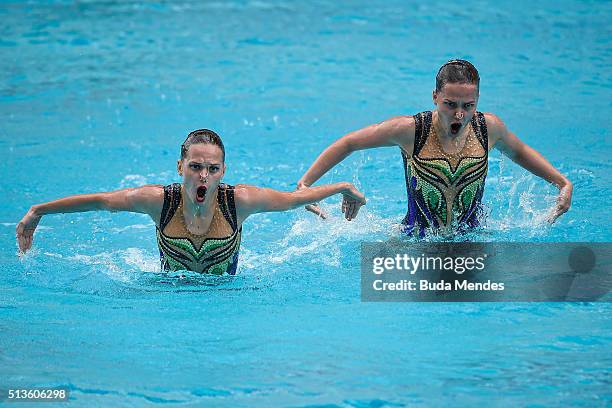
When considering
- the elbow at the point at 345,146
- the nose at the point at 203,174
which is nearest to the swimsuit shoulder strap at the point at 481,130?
the elbow at the point at 345,146

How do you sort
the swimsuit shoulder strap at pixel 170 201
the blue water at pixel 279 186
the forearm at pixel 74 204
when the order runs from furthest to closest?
1. the swimsuit shoulder strap at pixel 170 201
2. the forearm at pixel 74 204
3. the blue water at pixel 279 186

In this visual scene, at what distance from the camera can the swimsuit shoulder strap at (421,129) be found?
6609mm

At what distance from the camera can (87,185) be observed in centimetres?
863

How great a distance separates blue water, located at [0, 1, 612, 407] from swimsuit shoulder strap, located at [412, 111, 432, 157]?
868 millimetres

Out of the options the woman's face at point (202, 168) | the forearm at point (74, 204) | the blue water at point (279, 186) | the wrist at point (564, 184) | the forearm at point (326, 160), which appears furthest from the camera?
the wrist at point (564, 184)

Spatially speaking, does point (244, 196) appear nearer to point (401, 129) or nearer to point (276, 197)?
point (276, 197)

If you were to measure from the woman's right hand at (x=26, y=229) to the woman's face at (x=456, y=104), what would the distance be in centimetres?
268

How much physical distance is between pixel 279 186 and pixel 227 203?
273 centimetres

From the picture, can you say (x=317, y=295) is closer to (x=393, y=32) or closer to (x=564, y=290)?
(x=564, y=290)

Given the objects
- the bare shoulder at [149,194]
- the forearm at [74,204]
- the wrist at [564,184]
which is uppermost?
the wrist at [564,184]

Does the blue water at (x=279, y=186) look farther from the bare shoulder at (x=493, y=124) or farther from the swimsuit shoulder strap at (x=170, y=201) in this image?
the bare shoulder at (x=493, y=124)

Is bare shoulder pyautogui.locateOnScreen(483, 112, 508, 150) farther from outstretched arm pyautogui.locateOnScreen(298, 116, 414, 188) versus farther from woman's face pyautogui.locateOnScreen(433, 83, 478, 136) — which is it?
outstretched arm pyautogui.locateOnScreen(298, 116, 414, 188)

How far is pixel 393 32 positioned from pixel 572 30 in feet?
7.60

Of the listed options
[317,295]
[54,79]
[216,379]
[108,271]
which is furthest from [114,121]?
[216,379]
